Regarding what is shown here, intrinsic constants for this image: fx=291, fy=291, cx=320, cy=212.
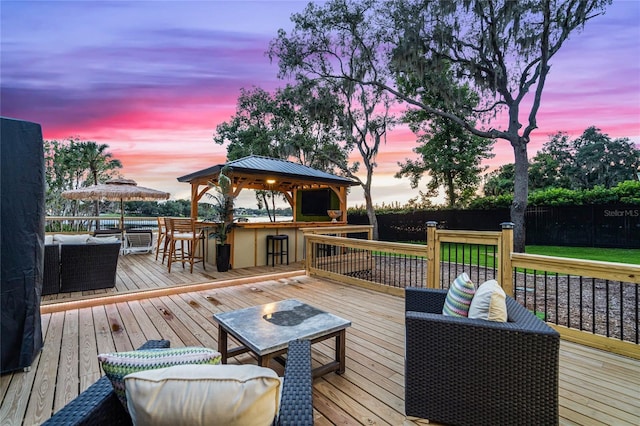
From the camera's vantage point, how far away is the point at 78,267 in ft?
14.9

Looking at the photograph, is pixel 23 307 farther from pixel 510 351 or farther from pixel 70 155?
pixel 70 155

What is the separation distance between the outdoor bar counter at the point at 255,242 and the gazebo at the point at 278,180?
0.91 metres

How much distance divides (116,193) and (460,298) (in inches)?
338

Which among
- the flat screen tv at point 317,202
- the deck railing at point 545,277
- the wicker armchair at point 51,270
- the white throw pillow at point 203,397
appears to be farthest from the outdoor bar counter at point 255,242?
the white throw pillow at point 203,397

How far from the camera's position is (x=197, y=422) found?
81 cm

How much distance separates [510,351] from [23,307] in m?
3.84

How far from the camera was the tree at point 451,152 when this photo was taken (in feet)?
47.2

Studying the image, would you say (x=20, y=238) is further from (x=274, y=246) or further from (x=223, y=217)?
(x=274, y=246)


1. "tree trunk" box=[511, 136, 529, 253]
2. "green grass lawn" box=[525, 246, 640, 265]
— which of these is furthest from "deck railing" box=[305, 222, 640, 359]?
"green grass lawn" box=[525, 246, 640, 265]

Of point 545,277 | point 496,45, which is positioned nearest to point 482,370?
point 545,277

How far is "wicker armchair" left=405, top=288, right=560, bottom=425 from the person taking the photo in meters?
1.71

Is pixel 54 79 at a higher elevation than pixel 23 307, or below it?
higher

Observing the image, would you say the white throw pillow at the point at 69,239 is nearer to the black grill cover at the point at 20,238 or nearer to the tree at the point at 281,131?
the black grill cover at the point at 20,238

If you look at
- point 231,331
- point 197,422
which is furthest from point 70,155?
point 197,422
